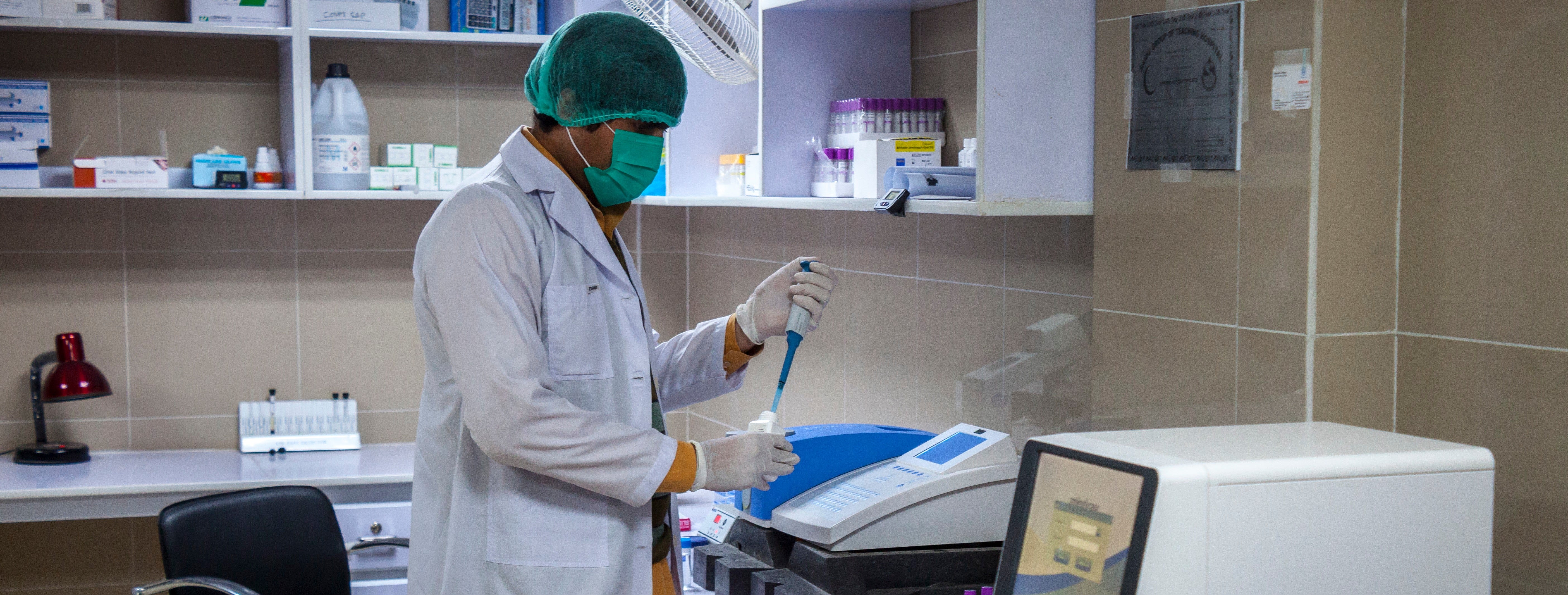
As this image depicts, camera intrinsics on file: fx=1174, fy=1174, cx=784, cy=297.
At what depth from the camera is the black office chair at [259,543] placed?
89.0 inches

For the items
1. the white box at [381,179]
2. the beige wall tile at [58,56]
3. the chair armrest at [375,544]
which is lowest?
the chair armrest at [375,544]

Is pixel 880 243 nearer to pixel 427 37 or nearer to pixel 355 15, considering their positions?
pixel 427 37

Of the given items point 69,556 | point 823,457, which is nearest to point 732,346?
point 823,457

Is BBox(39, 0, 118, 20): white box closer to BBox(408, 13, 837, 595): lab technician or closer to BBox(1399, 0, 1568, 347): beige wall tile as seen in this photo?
BBox(408, 13, 837, 595): lab technician

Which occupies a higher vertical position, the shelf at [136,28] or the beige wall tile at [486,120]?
the shelf at [136,28]

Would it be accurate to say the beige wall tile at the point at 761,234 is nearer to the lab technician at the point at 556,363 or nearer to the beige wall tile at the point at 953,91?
the beige wall tile at the point at 953,91

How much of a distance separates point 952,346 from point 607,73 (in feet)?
3.09

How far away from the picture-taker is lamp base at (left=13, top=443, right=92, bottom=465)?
3.08 m

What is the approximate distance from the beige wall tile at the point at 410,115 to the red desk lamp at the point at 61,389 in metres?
0.92

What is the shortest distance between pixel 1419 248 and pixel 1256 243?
18 centimetres

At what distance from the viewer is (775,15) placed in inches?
84.1

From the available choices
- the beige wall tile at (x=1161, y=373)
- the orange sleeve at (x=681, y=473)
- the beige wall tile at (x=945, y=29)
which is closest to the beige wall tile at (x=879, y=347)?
the beige wall tile at (x=945, y=29)

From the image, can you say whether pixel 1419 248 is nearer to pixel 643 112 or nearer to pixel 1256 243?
pixel 1256 243

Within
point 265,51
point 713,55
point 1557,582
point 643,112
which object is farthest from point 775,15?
point 265,51
